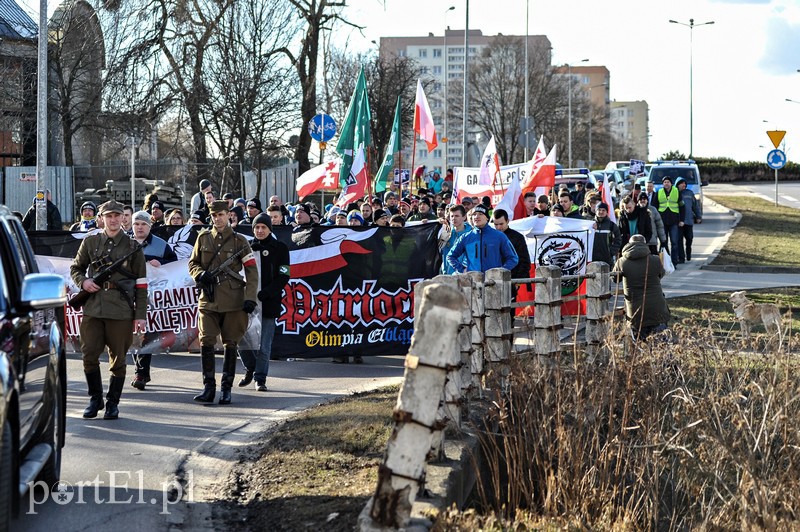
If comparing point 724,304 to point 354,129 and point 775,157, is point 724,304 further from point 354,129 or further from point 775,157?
point 775,157

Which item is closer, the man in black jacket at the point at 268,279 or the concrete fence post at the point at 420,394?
the concrete fence post at the point at 420,394

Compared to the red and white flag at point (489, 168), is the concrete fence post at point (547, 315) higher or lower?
lower

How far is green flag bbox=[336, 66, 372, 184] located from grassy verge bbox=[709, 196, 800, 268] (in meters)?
8.58

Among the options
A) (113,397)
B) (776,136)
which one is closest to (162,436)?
(113,397)

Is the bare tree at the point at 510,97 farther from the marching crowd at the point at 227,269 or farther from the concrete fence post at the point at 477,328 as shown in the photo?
the concrete fence post at the point at 477,328

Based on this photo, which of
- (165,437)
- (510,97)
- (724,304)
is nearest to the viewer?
(165,437)

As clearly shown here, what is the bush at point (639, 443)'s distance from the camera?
7.07 metres

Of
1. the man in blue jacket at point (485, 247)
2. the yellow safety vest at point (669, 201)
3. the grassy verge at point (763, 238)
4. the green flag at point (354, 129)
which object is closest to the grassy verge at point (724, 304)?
the man in blue jacket at point (485, 247)

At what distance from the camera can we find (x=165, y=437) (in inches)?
353

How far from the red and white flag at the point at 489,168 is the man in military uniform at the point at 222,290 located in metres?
10.8

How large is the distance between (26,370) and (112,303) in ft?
13.3

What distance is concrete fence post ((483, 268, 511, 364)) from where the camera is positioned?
9000mm

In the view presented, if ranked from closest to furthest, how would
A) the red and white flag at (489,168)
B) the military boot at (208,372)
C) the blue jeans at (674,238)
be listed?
the military boot at (208,372)
the red and white flag at (489,168)
the blue jeans at (674,238)

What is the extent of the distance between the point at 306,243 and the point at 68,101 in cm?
2353
